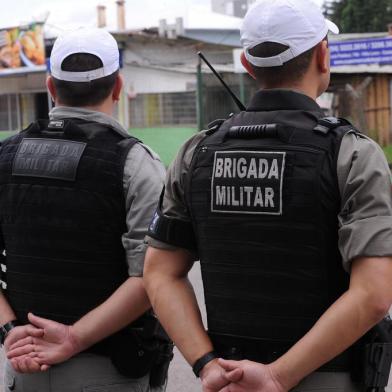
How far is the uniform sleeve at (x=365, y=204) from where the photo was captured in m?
1.72

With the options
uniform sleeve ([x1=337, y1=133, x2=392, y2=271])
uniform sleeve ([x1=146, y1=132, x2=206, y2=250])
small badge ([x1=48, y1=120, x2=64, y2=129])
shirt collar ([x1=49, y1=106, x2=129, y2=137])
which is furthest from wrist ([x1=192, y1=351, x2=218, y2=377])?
small badge ([x1=48, y1=120, x2=64, y2=129])

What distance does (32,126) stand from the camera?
2518mm

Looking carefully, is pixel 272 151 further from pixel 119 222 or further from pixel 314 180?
pixel 119 222

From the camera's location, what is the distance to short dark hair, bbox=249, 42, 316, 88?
1913 millimetres

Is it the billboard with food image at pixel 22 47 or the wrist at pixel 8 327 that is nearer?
the wrist at pixel 8 327

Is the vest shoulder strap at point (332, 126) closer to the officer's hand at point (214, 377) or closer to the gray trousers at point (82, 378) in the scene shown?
the officer's hand at point (214, 377)

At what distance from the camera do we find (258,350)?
189 cm

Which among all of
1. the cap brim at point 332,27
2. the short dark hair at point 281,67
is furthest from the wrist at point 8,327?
the cap brim at point 332,27

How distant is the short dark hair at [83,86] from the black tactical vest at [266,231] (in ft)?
1.92

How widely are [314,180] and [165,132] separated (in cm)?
1973

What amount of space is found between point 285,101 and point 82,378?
1.05 m

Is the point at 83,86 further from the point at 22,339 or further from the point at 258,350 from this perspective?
the point at 258,350

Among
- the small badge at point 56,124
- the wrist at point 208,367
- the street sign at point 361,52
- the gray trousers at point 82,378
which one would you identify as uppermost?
the small badge at point 56,124

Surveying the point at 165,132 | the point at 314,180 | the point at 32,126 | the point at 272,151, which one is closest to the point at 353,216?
the point at 314,180
